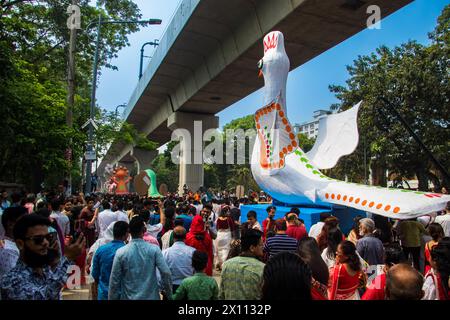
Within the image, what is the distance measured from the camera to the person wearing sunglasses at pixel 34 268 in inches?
94.1

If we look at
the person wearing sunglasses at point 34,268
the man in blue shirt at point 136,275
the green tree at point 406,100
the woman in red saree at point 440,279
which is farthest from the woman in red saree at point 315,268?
the green tree at point 406,100

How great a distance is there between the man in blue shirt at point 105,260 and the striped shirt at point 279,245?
165cm

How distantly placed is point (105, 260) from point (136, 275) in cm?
67

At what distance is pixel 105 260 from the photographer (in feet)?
13.3

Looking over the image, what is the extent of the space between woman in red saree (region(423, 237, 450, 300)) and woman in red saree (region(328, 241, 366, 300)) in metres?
0.57

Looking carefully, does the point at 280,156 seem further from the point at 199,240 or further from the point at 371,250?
the point at 371,250

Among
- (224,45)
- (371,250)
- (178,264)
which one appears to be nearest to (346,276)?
(371,250)

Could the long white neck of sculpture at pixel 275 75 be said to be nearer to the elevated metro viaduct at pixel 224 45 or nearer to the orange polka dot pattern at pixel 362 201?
the elevated metro viaduct at pixel 224 45

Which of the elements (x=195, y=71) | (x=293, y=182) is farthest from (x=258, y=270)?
(x=195, y=71)

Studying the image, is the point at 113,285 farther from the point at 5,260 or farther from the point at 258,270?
the point at 258,270

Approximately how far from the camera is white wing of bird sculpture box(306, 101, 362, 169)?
31.3 feet

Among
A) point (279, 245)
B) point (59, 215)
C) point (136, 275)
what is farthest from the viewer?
point (59, 215)

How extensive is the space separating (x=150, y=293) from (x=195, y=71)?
1395 cm

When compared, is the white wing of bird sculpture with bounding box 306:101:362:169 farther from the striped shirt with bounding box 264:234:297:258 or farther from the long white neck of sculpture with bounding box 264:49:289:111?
the striped shirt with bounding box 264:234:297:258
